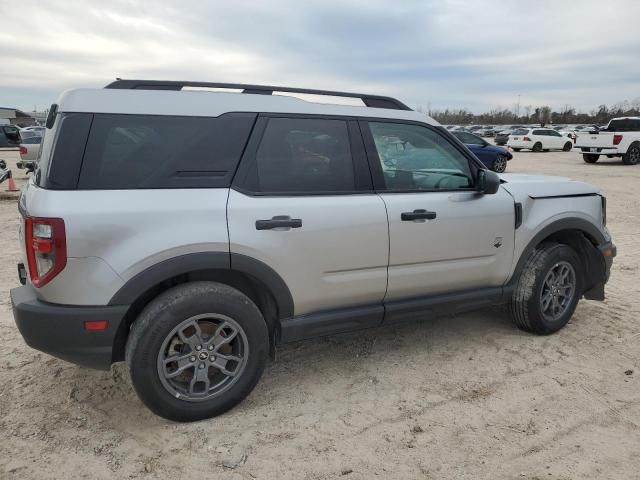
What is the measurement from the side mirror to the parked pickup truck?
20746mm

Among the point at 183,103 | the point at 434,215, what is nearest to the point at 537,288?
the point at 434,215

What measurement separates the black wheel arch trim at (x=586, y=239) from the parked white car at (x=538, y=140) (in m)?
28.5

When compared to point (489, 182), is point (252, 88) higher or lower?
higher

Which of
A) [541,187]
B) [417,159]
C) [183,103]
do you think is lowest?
[541,187]

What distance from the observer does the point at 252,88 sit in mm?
3197

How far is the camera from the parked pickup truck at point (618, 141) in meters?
20.9

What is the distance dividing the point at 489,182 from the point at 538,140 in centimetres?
3000

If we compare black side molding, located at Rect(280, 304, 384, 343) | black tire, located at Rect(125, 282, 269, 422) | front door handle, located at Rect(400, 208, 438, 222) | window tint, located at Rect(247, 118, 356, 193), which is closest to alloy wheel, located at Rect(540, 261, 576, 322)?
front door handle, located at Rect(400, 208, 438, 222)

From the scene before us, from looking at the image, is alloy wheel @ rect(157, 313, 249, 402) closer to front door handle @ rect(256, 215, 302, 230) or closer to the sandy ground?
the sandy ground

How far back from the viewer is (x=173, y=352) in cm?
288

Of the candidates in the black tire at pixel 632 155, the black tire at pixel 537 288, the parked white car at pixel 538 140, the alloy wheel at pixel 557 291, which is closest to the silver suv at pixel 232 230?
the black tire at pixel 537 288

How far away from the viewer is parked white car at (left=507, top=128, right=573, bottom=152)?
30.5 metres

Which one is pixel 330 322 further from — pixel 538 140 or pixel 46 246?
pixel 538 140

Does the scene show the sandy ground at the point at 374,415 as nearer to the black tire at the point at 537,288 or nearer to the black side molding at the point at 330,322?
the black tire at the point at 537,288
